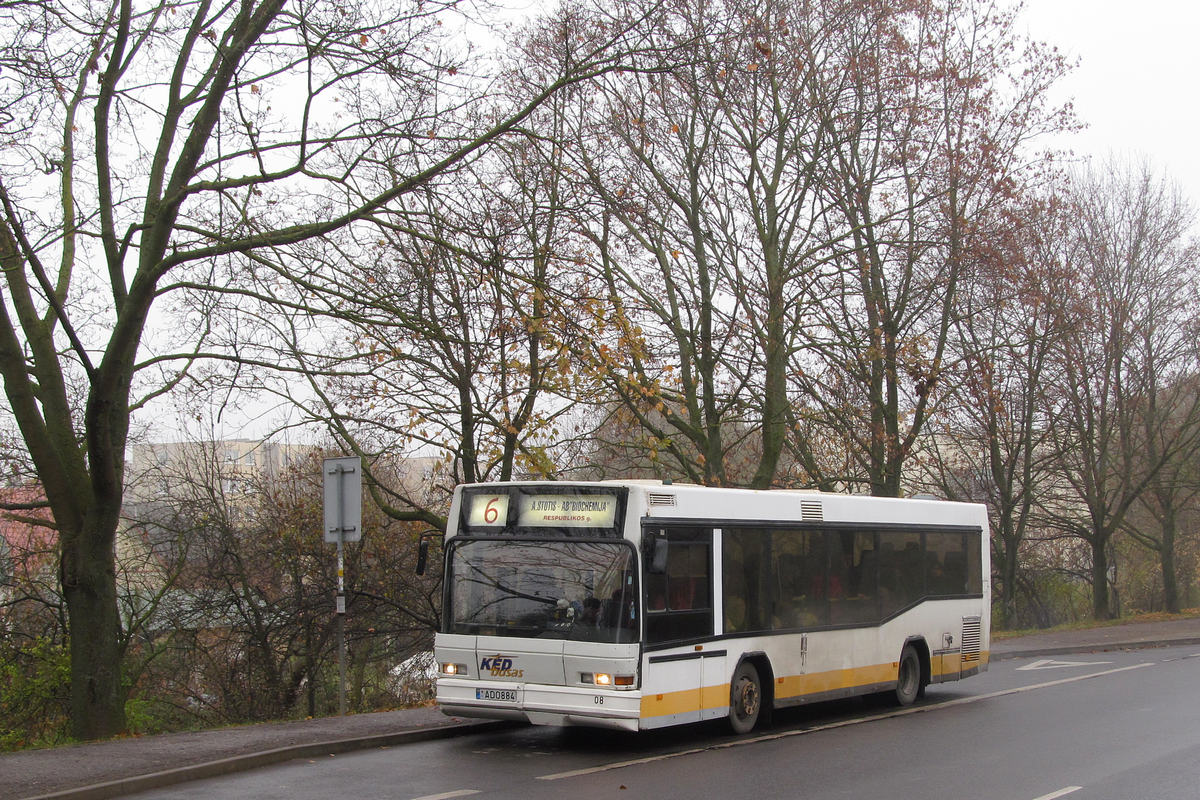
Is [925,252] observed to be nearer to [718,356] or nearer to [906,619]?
[718,356]

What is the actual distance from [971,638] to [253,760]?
11.2 meters

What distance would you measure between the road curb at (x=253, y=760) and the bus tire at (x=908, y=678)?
5.60 m

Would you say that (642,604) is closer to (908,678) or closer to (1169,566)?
(908,678)

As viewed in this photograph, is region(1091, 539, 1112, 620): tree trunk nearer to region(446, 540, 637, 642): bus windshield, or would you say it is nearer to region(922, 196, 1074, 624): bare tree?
region(922, 196, 1074, 624): bare tree

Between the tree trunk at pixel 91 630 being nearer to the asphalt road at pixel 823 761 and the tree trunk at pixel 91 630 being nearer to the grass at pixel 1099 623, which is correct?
the asphalt road at pixel 823 761

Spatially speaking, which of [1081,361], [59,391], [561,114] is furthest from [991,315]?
[59,391]

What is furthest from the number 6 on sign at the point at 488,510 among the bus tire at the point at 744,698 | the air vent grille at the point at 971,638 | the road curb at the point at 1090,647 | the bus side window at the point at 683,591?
the road curb at the point at 1090,647

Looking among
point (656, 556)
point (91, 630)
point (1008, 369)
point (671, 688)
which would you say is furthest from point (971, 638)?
point (1008, 369)

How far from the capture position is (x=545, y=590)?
1128 cm

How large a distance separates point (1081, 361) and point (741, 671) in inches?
1017

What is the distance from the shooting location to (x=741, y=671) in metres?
12.4

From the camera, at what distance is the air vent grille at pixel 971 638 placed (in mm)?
17078

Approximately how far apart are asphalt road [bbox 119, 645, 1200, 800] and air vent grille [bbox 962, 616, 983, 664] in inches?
57.5

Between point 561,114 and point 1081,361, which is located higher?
point 561,114
